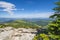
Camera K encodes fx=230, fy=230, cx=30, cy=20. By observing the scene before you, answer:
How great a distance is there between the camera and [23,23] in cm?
3011

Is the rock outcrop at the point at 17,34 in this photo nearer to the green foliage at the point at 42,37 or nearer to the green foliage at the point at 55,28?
the green foliage at the point at 42,37

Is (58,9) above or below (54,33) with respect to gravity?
above

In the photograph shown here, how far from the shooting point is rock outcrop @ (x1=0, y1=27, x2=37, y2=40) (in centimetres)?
2414

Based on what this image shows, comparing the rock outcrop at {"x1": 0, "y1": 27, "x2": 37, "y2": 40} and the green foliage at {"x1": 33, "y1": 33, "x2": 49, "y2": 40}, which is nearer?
the green foliage at {"x1": 33, "y1": 33, "x2": 49, "y2": 40}

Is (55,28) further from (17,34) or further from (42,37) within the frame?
(17,34)

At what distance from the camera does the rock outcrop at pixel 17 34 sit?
24144 mm

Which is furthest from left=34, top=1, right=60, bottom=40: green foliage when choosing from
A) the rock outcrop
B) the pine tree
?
the rock outcrop

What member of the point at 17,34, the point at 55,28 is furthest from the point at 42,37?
the point at 17,34

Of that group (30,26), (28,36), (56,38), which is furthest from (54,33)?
(30,26)

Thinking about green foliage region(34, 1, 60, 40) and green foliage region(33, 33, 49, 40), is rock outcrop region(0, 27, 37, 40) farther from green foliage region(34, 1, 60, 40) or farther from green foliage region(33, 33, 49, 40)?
green foliage region(34, 1, 60, 40)

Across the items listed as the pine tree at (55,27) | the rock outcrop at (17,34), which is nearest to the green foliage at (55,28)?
the pine tree at (55,27)

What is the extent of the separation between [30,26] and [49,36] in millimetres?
7955

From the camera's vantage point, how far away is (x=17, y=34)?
25.9 meters

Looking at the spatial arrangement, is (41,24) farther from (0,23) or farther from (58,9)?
(58,9)
